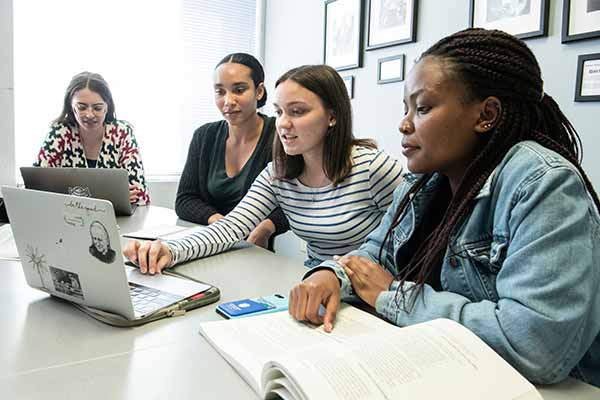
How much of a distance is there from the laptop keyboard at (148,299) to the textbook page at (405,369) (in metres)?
0.39

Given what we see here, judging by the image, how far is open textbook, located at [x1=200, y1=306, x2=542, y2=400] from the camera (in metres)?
0.58

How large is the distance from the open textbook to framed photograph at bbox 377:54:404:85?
2008 mm

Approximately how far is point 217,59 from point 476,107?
116 inches

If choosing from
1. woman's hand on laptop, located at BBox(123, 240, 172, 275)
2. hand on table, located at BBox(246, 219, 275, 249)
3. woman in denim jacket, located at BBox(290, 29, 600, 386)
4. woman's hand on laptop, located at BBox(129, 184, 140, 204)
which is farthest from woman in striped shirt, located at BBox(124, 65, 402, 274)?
woman's hand on laptop, located at BBox(129, 184, 140, 204)

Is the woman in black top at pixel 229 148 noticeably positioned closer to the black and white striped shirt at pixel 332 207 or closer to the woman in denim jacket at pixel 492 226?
the black and white striped shirt at pixel 332 207

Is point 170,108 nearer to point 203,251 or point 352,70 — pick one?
point 352,70

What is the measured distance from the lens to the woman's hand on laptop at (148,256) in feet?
3.93

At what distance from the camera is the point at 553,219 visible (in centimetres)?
71

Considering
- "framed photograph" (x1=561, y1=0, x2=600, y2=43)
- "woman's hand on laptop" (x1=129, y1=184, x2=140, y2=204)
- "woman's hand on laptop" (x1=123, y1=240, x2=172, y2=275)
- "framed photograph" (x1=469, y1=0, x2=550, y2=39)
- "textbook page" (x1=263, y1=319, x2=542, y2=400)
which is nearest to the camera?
"textbook page" (x1=263, y1=319, x2=542, y2=400)

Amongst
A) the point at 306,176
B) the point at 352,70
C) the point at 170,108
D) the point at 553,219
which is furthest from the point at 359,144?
the point at 170,108

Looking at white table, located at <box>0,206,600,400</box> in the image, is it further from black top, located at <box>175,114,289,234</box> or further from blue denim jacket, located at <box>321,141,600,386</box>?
black top, located at <box>175,114,289,234</box>

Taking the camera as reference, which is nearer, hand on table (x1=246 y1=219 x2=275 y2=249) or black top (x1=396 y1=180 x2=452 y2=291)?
black top (x1=396 y1=180 x2=452 y2=291)

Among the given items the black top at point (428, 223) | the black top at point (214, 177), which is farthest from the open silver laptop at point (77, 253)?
the black top at point (214, 177)

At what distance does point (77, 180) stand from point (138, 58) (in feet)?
5.79
